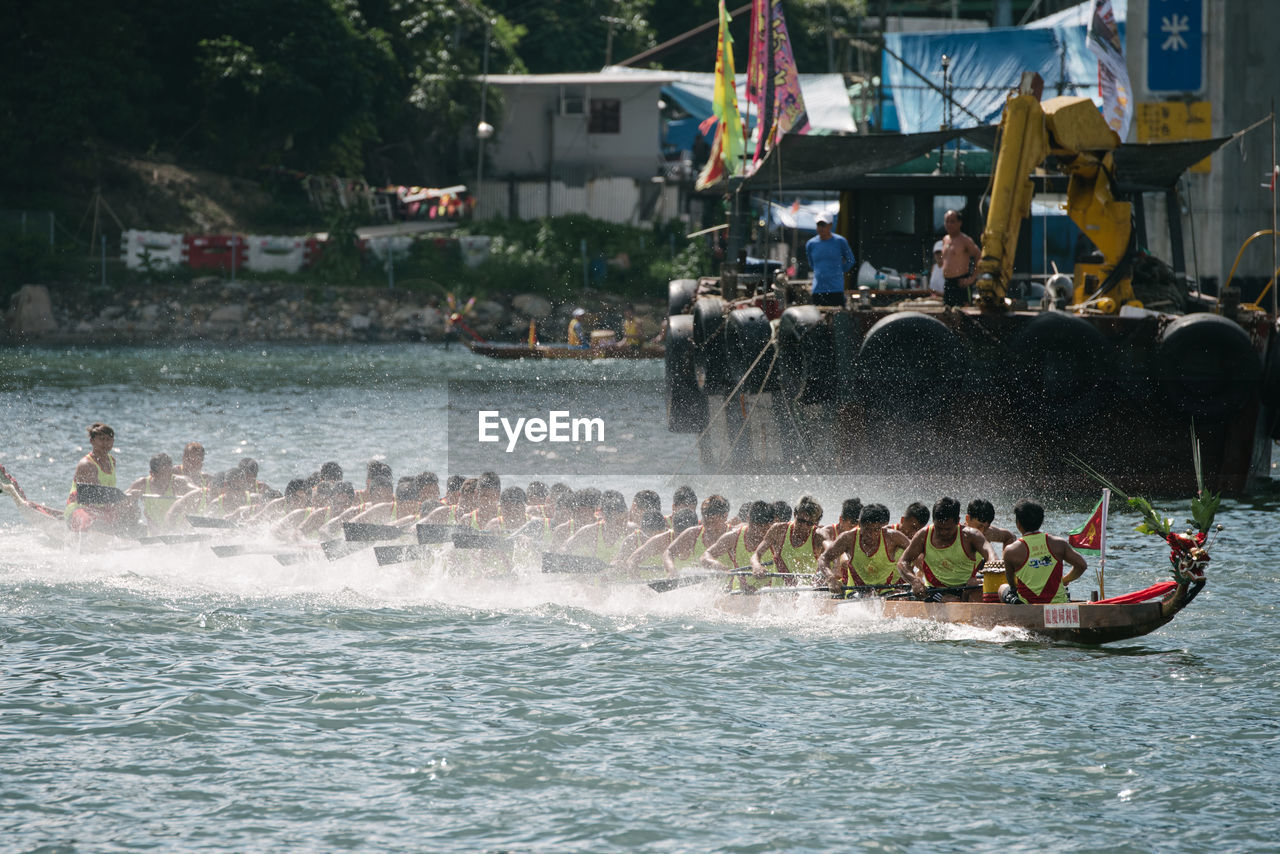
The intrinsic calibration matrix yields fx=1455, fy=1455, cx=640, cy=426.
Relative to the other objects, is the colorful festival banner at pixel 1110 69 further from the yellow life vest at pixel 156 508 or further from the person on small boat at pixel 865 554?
the yellow life vest at pixel 156 508

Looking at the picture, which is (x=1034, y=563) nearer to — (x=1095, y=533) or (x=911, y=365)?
(x=1095, y=533)

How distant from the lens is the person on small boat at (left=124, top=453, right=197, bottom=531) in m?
16.8

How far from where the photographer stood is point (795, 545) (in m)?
13.4

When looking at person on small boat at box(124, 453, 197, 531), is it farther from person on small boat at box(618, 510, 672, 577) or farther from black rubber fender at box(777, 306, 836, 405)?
black rubber fender at box(777, 306, 836, 405)

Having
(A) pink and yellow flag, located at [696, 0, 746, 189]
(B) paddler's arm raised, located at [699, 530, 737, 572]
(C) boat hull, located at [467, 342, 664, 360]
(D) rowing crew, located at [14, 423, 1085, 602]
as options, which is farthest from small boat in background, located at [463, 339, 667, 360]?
(B) paddler's arm raised, located at [699, 530, 737, 572]

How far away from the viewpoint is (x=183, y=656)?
12.2 meters

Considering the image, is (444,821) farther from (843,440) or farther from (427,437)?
(427,437)

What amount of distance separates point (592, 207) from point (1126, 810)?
42359 millimetres

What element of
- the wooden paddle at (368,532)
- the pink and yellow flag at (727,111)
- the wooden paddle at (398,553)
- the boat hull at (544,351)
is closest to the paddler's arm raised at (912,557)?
the wooden paddle at (398,553)

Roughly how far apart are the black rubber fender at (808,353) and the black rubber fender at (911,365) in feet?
1.77

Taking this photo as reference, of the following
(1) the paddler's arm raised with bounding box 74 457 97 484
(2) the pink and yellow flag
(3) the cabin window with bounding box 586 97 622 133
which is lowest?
(1) the paddler's arm raised with bounding box 74 457 97 484

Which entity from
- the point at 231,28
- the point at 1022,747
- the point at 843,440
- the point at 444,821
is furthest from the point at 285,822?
the point at 231,28

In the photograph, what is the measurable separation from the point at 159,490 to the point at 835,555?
8.40 metres

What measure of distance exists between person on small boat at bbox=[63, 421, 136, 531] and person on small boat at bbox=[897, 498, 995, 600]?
28.8 ft
